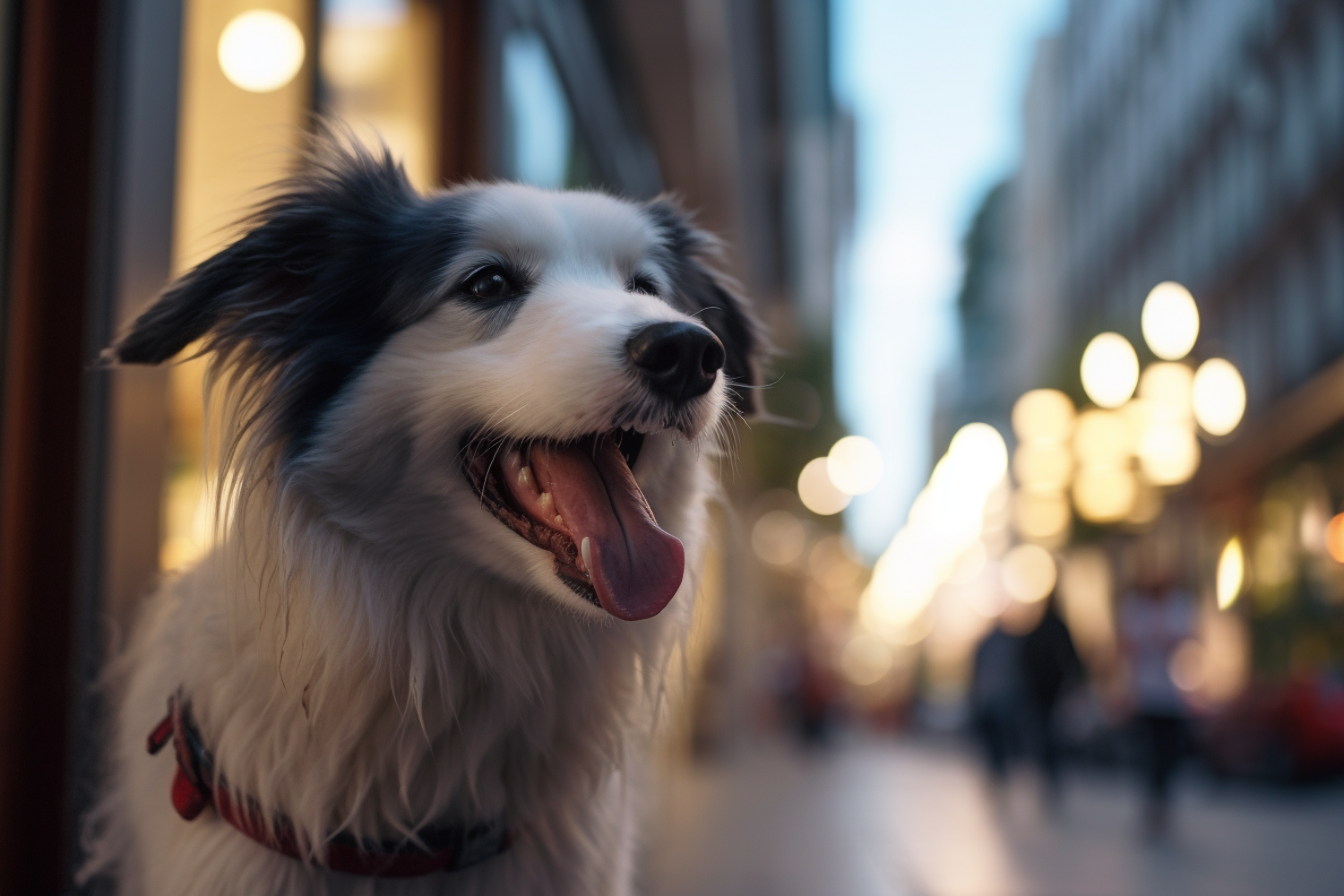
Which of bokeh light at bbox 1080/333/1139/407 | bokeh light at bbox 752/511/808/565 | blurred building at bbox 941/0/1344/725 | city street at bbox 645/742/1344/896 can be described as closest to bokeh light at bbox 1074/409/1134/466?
blurred building at bbox 941/0/1344/725

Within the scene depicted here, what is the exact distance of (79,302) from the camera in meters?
2.98

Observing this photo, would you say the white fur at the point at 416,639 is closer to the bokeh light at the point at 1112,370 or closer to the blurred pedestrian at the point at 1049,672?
the bokeh light at the point at 1112,370

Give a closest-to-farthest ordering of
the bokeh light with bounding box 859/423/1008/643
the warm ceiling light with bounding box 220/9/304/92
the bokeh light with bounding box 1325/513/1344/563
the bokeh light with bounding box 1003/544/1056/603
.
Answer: the warm ceiling light with bounding box 220/9/304/92, the bokeh light with bounding box 1325/513/1344/563, the bokeh light with bounding box 859/423/1008/643, the bokeh light with bounding box 1003/544/1056/603

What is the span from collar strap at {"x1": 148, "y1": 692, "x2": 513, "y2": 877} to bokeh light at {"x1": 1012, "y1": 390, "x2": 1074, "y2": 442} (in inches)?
611

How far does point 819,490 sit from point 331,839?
58.8 feet

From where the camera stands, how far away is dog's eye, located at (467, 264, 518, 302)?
7.98 feet

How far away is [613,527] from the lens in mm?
2221

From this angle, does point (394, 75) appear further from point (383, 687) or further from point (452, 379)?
point (383, 687)

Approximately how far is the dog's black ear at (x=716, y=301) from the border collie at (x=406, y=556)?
48 cm

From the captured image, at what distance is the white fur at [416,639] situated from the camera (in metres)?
2.19

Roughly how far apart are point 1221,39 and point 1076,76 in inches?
770

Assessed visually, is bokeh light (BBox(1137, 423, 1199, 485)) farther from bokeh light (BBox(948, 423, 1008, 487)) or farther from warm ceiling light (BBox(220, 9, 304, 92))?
warm ceiling light (BBox(220, 9, 304, 92))

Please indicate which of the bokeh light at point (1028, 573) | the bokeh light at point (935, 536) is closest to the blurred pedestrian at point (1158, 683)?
the bokeh light at point (935, 536)

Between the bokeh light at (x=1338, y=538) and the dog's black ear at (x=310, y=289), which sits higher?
the dog's black ear at (x=310, y=289)
